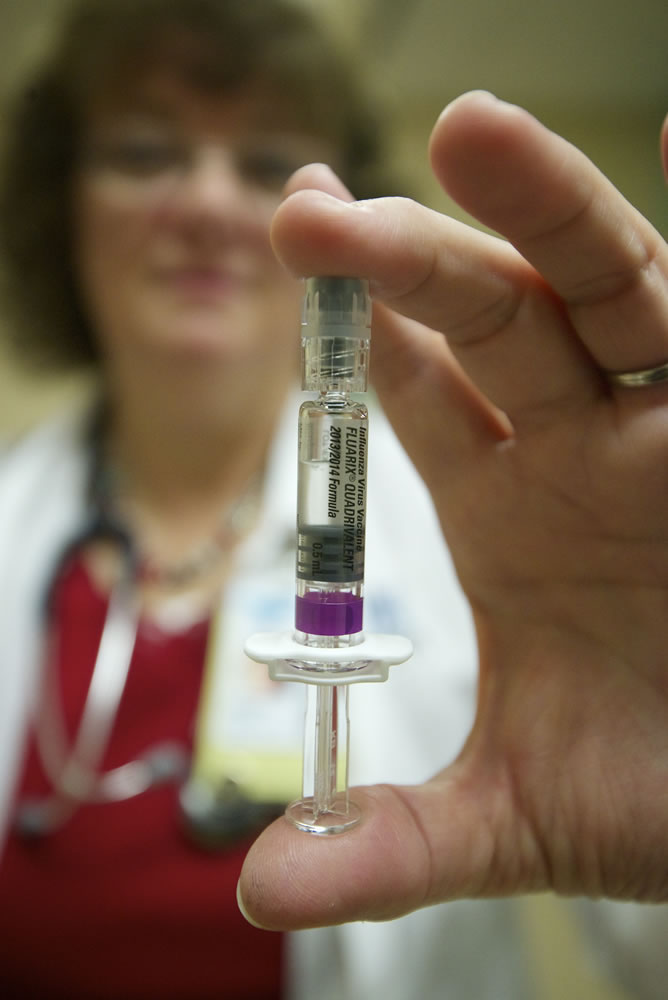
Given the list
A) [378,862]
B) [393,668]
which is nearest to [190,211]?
[393,668]

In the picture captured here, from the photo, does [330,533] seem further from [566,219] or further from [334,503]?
[566,219]

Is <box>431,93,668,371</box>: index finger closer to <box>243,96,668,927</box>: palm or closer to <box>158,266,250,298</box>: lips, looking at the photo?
<box>243,96,668,927</box>: palm

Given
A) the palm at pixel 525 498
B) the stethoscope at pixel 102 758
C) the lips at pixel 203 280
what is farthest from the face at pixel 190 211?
the palm at pixel 525 498

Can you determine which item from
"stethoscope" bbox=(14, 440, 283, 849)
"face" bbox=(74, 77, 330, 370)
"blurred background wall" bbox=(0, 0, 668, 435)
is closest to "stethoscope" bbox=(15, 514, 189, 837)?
"stethoscope" bbox=(14, 440, 283, 849)

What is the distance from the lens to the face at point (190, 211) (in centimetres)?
95

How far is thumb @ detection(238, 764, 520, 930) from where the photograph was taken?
1.16ft

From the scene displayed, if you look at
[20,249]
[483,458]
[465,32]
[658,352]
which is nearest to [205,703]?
[483,458]

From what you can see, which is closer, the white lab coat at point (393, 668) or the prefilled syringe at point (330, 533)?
the prefilled syringe at point (330, 533)

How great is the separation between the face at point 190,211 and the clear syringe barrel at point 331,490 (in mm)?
640

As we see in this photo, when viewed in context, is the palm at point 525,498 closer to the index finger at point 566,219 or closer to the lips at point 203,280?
the index finger at point 566,219

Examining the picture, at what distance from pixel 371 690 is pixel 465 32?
91 cm

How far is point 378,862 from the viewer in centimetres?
37

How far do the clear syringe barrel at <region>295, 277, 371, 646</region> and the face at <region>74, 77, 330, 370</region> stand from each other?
640 mm

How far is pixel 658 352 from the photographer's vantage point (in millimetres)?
369
